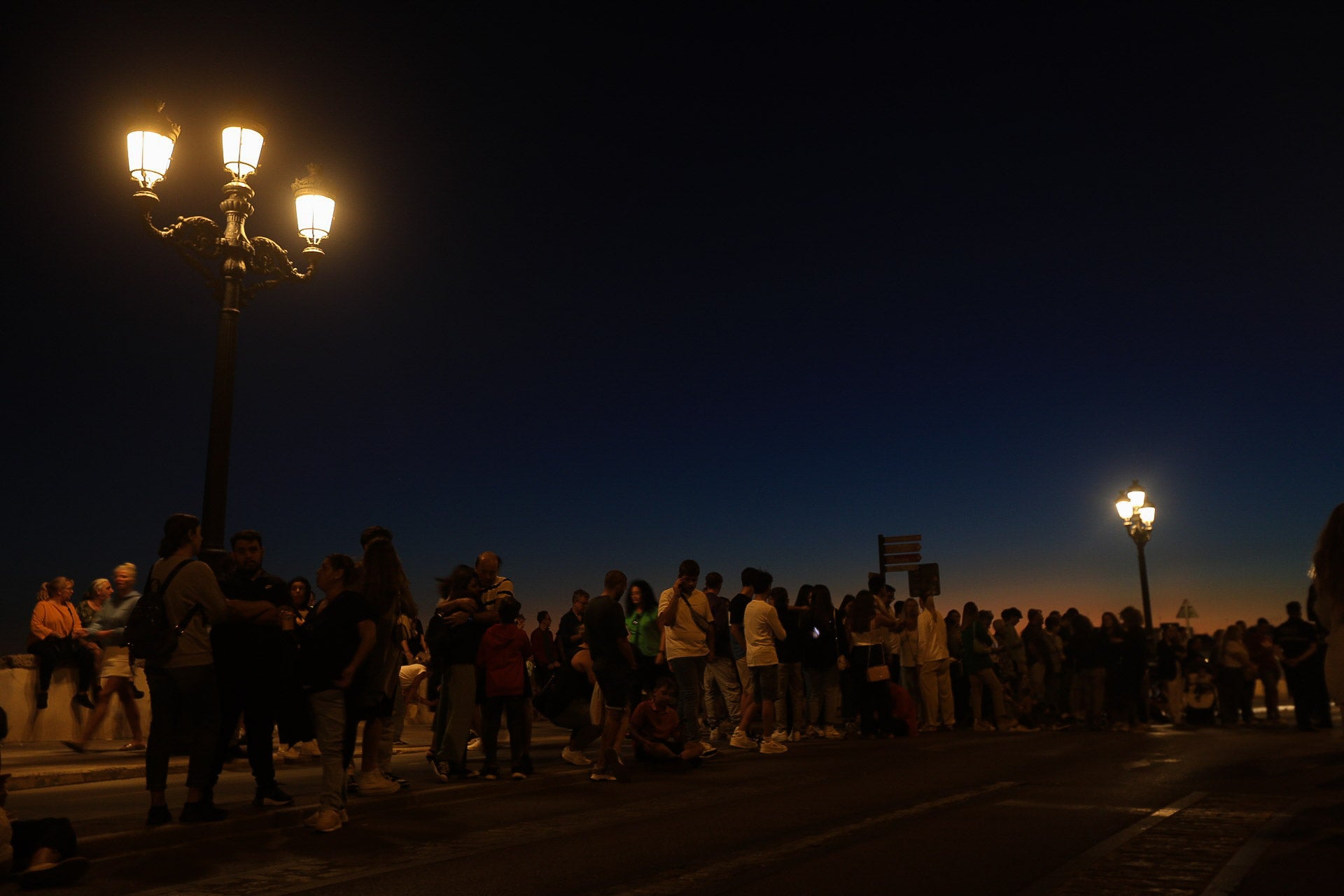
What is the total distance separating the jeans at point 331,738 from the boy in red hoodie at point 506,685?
8.21 feet

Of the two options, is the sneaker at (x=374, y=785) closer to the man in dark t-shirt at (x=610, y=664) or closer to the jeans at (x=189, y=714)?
the jeans at (x=189, y=714)

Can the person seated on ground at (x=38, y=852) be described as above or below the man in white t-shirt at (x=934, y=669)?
below

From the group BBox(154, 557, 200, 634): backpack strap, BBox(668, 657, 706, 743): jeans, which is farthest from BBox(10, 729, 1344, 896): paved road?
BBox(154, 557, 200, 634): backpack strap

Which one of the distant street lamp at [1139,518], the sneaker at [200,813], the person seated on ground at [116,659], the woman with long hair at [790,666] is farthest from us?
the distant street lamp at [1139,518]

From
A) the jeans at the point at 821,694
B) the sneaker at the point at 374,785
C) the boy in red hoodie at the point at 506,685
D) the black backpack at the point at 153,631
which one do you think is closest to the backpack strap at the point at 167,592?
the black backpack at the point at 153,631

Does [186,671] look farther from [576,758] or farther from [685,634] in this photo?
[685,634]

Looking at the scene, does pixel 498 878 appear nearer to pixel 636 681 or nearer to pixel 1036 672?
pixel 636 681

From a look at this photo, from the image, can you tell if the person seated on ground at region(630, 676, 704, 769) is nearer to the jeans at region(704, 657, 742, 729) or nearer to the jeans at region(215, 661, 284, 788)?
the jeans at region(704, 657, 742, 729)

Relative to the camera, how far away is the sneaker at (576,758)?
10852 mm

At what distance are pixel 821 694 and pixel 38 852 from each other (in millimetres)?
Result: 10255

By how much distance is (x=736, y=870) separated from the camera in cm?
547

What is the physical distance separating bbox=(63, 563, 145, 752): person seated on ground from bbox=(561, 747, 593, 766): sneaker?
4.83 m

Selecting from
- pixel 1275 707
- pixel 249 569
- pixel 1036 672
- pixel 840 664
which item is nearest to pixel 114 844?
pixel 249 569

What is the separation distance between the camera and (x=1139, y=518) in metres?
22.7
